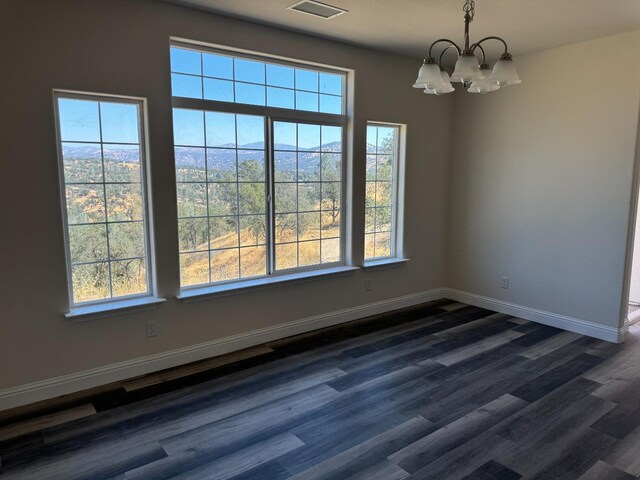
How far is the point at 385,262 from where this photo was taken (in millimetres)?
4809

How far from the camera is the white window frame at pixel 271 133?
3.50 meters

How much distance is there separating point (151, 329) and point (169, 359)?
30 cm

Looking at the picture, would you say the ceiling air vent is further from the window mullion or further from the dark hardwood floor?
the dark hardwood floor

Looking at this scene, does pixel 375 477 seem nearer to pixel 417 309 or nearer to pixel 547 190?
pixel 417 309

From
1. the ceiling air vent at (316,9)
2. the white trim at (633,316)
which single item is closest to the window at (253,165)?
the ceiling air vent at (316,9)

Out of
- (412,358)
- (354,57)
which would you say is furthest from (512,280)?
(354,57)

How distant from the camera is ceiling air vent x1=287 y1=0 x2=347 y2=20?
3.13 meters

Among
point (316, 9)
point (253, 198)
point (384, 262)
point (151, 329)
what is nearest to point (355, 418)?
point (151, 329)

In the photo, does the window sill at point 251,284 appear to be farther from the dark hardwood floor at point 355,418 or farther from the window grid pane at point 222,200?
the dark hardwood floor at point 355,418

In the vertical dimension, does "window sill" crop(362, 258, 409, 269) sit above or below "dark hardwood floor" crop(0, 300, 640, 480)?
above

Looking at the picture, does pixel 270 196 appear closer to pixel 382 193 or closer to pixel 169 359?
pixel 382 193

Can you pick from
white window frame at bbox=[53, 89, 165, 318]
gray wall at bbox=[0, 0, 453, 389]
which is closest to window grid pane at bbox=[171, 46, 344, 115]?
gray wall at bbox=[0, 0, 453, 389]

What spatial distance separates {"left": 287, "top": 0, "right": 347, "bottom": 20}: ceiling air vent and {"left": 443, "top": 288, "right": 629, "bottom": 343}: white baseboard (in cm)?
344

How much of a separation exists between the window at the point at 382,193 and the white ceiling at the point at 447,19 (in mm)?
963
